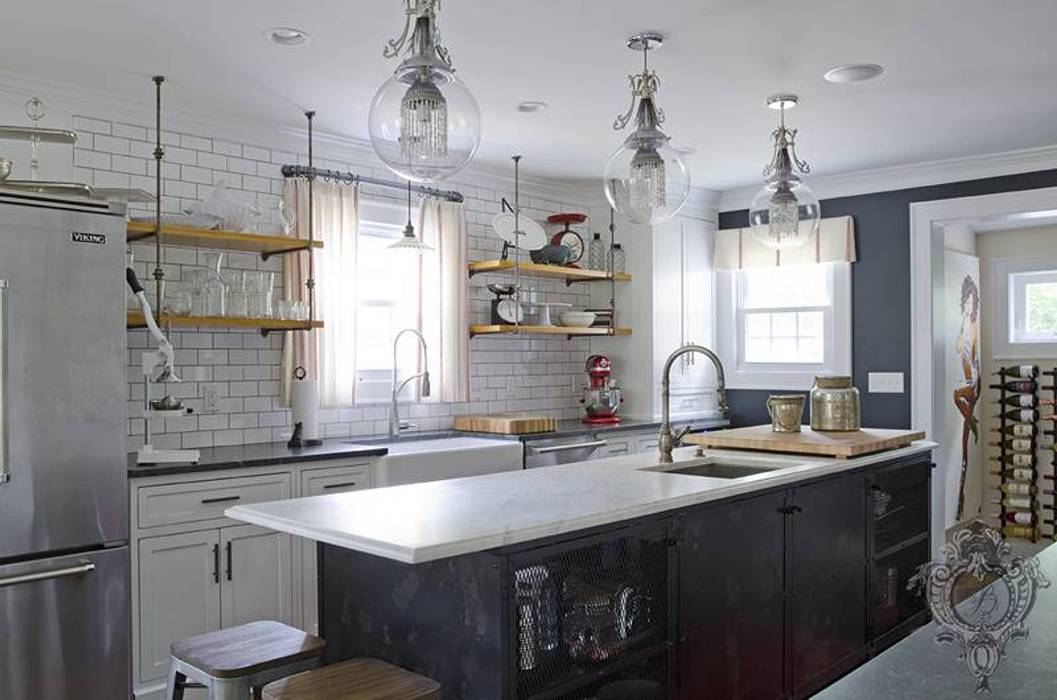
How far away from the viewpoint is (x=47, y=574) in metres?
3.06

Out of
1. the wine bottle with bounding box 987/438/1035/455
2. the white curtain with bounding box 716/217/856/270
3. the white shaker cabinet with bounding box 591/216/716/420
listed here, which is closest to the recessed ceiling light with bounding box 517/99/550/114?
the white curtain with bounding box 716/217/856/270

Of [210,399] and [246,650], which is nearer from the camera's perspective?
[246,650]

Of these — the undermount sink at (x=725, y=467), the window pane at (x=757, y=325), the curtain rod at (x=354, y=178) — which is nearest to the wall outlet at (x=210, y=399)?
the curtain rod at (x=354, y=178)

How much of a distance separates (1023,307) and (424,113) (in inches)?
262

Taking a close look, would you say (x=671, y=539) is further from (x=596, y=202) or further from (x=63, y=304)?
(x=596, y=202)

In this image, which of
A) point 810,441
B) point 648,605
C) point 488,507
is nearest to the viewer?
point 488,507

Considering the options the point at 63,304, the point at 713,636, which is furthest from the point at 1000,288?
the point at 63,304

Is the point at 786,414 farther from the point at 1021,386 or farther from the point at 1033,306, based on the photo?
the point at 1033,306

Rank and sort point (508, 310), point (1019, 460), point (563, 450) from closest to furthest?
point (563, 450) → point (508, 310) → point (1019, 460)

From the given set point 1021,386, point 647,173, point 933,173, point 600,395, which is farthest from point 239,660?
point 1021,386

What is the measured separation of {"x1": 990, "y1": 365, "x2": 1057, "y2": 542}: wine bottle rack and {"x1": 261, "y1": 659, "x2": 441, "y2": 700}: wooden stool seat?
6.37 meters

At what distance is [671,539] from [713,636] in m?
0.41

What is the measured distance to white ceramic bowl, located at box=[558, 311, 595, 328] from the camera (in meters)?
5.96

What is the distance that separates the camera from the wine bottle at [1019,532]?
699 cm
